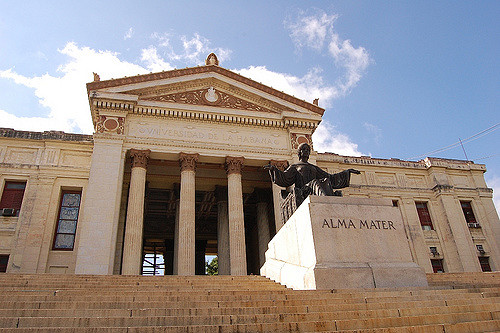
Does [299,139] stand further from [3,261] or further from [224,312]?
[224,312]

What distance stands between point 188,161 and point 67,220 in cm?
664

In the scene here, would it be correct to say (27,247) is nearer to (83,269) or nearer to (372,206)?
(83,269)

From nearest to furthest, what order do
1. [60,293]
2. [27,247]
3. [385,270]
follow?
[60,293] < [385,270] < [27,247]

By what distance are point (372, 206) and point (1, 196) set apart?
17.9 meters

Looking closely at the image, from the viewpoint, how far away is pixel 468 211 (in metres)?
25.7

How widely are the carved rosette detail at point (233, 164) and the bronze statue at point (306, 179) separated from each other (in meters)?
9.09

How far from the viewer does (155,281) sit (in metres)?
10.2

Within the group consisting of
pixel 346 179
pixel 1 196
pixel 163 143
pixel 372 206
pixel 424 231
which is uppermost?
pixel 163 143

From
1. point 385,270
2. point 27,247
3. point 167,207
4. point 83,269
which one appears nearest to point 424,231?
point 167,207

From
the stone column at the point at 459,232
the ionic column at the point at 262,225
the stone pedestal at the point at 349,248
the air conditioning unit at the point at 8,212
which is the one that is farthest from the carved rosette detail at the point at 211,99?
the stone column at the point at 459,232

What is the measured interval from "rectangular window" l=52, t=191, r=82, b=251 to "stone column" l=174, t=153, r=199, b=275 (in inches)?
214

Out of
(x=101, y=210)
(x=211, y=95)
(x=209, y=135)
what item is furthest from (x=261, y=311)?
(x=211, y=95)

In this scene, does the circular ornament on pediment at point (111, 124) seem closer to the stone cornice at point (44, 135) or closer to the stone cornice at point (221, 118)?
the stone cornice at point (221, 118)

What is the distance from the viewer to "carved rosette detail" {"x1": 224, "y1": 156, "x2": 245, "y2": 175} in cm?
1944
